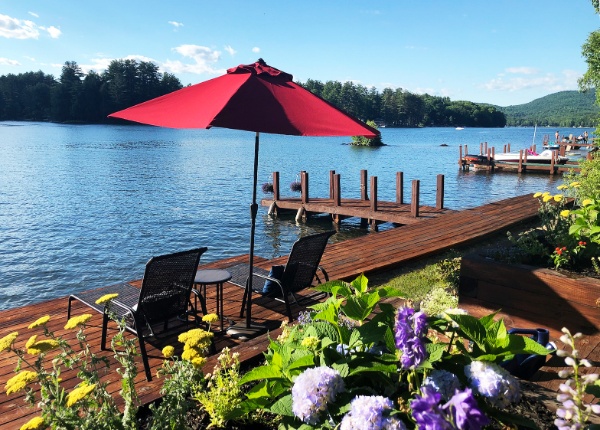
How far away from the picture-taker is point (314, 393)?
1535 millimetres

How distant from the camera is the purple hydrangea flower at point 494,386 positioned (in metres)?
1.48

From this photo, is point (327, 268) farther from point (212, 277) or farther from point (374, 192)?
point (374, 192)

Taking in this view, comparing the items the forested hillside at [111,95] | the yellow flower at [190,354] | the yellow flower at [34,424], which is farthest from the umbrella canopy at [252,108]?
the forested hillside at [111,95]

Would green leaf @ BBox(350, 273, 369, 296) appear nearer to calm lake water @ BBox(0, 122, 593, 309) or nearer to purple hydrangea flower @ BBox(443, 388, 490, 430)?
purple hydrangea flower @ BBox(443, 388, 490, 430)

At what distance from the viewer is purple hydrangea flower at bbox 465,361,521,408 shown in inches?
58.3

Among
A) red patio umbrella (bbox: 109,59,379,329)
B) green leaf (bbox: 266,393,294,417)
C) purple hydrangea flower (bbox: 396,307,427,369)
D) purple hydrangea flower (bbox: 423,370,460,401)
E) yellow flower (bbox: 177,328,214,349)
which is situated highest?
red patio umbrella (bbox: 109,59,379,329)

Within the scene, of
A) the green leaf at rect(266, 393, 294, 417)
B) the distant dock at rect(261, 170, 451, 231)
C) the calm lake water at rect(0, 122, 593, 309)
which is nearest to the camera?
the green leaf at rect(266, 393, 294, 417)

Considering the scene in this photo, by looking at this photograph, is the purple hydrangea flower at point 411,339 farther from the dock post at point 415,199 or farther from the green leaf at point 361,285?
the dock post at point 415,199

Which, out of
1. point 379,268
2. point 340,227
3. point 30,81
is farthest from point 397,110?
point 379,268

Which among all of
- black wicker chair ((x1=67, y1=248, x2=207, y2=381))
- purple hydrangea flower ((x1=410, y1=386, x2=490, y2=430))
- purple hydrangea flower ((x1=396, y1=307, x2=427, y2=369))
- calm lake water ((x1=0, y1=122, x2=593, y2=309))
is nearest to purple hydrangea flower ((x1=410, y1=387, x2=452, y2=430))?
purple hydrangea flower ((x1=410, y1=386, x2=490, y2=430))

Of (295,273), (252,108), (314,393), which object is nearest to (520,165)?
(295,273)

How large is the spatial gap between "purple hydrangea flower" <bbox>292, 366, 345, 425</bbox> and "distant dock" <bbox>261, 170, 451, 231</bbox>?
11.9 metres

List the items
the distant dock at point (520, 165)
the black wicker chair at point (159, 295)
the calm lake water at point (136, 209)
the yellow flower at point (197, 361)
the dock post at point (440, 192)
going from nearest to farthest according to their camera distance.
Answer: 1. the yellow flower at point (197, 361)
2. the black wicker chair at point (159, 295)
3. the calm lake water at point (136, 209)
4. the dock post at point (440, 192)
5. the distant dock at point (520, 165)

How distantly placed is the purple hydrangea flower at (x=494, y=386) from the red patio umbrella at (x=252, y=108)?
81.3 inches
